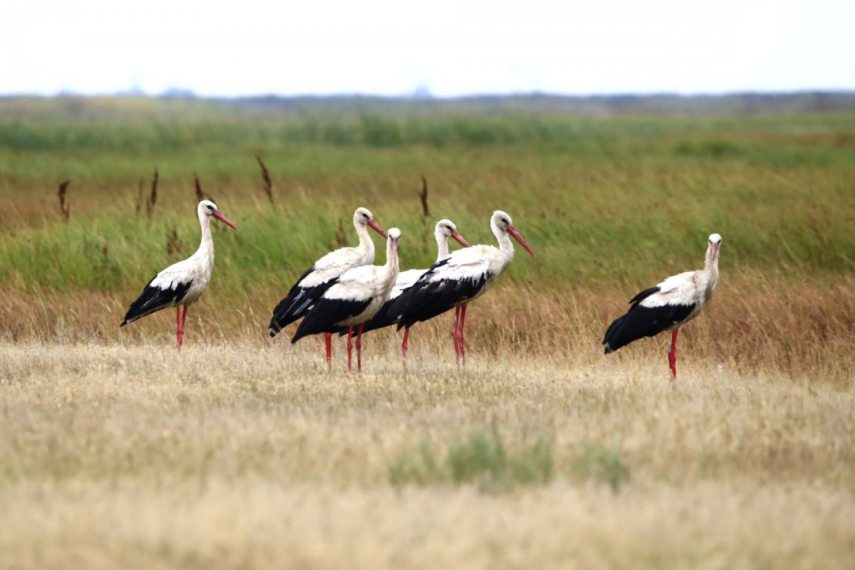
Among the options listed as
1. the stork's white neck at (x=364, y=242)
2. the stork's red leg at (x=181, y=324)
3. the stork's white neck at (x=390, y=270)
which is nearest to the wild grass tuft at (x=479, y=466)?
the stork's white neck at (x=390, y=270)

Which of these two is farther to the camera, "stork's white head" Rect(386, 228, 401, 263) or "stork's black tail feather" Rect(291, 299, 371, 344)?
"stork's white head" Rect(386, 228, 401, 263)

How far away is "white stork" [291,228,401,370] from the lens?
33.2 ft

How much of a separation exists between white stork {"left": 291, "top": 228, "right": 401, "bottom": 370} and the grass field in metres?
0.37

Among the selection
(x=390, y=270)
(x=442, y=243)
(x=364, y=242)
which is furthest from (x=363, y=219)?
(x=390, y=270)

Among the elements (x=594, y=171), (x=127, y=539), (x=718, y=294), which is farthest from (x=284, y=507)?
(x=594, y=171)

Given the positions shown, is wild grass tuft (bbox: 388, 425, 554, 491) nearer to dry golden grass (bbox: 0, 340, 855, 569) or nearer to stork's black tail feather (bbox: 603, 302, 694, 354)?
dry golden grass (bbox: 0, 340, 855, 569)

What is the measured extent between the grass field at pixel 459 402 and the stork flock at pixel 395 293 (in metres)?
0.33

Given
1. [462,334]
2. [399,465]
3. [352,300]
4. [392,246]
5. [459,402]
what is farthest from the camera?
[462,334]

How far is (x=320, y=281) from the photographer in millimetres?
10945

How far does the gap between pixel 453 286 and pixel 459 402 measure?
93.5 inches

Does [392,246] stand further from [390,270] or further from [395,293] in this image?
[395,293]

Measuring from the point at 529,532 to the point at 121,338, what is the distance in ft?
24.3

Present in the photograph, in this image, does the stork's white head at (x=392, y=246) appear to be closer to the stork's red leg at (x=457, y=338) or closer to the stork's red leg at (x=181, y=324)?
the stork's red leg at (x=457, y=338)

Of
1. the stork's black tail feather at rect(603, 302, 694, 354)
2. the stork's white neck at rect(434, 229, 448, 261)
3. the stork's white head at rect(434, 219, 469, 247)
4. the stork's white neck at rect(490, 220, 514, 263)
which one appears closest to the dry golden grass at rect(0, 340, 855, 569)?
the stork's black tail feather at rect(603, 302, 694, 354)
